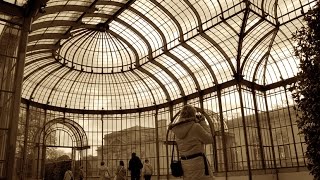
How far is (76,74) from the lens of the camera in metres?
37.9

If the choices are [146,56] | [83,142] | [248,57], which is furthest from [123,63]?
[248,57]

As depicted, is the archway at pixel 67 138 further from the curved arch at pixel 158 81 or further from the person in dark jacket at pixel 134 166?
the person in dark jacket at pixel 134 166

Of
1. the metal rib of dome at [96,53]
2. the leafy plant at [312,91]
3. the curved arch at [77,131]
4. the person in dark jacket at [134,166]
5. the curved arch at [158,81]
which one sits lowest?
the person in dark jacket at [134,166]

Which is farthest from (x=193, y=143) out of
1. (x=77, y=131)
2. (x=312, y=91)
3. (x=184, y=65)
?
(x=77, y=131)

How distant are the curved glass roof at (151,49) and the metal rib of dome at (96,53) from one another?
0.36 ft

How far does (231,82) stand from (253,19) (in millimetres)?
6373

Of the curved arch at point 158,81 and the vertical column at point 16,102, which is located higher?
the curved arch at point 158,81

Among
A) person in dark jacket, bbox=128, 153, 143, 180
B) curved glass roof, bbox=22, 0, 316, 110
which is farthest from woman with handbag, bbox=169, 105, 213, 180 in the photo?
curved glass roof, bbox=22, 0, 316, 110

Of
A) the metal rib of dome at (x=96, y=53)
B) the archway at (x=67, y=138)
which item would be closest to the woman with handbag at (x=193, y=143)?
the metal rib of dome at (x=96, y=53)

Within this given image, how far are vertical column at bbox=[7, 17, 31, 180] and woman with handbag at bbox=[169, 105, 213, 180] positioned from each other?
7789mm

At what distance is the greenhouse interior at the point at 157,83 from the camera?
88.2ft

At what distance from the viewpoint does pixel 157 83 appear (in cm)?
3672

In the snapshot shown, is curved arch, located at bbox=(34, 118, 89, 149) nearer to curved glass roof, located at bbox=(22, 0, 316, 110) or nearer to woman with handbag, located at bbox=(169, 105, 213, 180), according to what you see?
curved glass roof, located at bbox=(22, 0, 316, 110)

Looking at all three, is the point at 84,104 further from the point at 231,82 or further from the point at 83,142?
the point at 231,82
